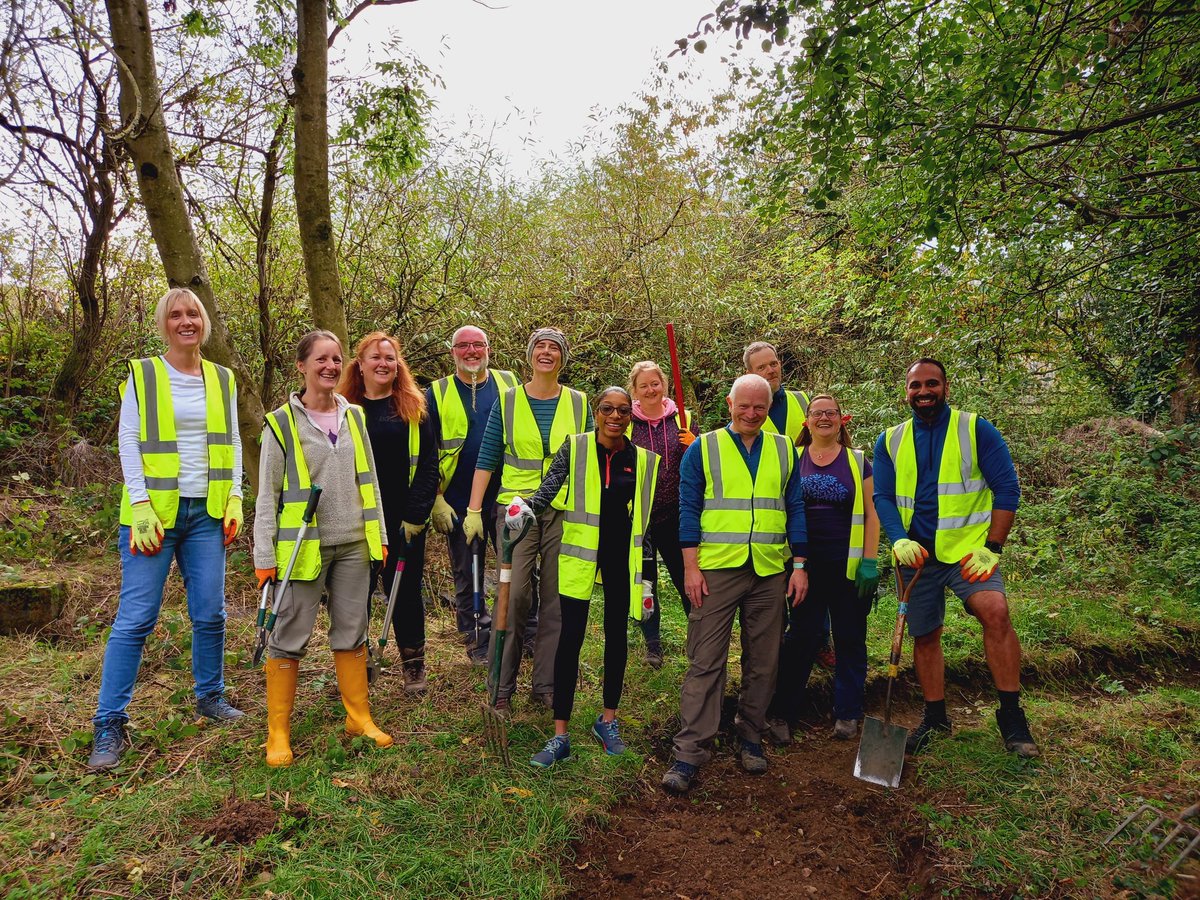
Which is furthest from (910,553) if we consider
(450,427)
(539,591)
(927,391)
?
(450,427)

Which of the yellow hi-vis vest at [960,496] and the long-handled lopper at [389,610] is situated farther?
the long-handled lopper at [389,610]

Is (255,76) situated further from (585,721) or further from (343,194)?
(585,721)

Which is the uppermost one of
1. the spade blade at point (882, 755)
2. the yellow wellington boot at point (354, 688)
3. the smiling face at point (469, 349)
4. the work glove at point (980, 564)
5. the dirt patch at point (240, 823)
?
the smiling face at point (469, 349)

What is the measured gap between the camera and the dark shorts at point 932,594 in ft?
12.5

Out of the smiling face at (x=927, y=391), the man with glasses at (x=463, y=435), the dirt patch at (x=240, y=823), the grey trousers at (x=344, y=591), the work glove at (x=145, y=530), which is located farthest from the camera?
the man with glasses at (x=463, y=435)

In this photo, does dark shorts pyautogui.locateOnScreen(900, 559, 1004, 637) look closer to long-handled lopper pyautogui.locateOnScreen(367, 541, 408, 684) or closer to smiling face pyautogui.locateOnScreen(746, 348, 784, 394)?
smiling face pyautogui.locateOnScreen(746, 348, 784, 394)

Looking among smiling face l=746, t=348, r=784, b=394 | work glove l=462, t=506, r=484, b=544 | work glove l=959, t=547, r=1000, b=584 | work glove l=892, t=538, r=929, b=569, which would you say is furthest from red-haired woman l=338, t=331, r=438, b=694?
work glove l=959, t=547, r=1000, b=584

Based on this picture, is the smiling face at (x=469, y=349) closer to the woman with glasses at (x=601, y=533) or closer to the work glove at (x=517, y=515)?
the woman with glasses at (x=601, y=533)

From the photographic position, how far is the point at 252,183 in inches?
267

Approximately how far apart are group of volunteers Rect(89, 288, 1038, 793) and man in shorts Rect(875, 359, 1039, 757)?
1 cm

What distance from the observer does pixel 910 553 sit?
151 inches

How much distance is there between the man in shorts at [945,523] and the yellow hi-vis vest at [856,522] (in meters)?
0.15

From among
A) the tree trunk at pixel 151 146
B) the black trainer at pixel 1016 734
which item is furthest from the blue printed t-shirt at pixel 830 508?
the tree trunk at pixel 151 146

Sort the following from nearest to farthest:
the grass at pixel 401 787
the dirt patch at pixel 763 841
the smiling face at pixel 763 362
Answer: the grass at pixel 401 787, the dirt patch at pixel 763 841, the smiling face at pixel 763 362
